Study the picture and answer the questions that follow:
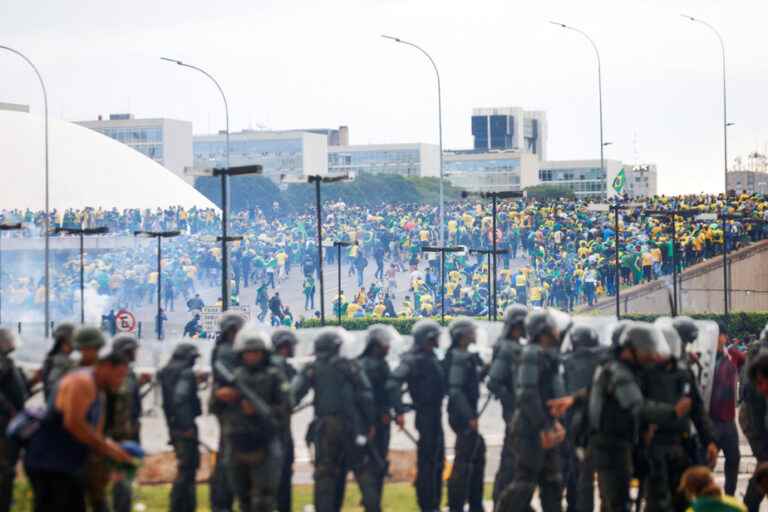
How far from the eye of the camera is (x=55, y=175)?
98.9m

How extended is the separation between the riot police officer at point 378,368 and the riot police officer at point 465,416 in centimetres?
53

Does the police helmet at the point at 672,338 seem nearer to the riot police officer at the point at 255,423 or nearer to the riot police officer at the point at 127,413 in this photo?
the riot police officer at the point at 255,423

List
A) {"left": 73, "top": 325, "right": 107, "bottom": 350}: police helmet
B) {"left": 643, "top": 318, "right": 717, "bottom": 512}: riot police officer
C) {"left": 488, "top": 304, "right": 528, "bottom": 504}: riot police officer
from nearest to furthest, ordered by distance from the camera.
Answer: {"left": 73, "top": 325, "right": 107, "bottom": 350}: police helmet < {"left": 643, "top": 318, "right": 717, "bottom": 512}: riot police officer < {"left": 488, "top": 304, "right": 528, "bottom": 504}: riot police officer

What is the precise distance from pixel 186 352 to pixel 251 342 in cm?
154

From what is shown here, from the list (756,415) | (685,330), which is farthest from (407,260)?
(685,330)

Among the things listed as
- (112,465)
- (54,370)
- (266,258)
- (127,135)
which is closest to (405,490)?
(54,370)

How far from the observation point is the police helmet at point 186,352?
13914 millimetres

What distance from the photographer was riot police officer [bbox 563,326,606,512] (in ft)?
44.3

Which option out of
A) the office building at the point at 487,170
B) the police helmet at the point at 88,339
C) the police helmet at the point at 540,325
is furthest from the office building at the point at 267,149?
the police helmet at the point at 88,339

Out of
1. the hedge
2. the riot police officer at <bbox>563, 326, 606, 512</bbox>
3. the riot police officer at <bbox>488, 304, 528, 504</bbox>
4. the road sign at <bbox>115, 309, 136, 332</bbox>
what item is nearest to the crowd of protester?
the hedge

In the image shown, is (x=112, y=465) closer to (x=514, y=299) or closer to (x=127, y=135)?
(x=514, y=299)

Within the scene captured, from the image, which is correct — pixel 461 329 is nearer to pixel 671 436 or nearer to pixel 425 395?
pixel 425 395

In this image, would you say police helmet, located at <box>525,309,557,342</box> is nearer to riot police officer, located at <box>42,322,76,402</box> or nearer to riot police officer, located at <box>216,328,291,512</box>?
riot police officer, located at <box>216,328,291,512</box>

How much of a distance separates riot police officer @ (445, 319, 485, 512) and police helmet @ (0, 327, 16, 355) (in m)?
3.54
